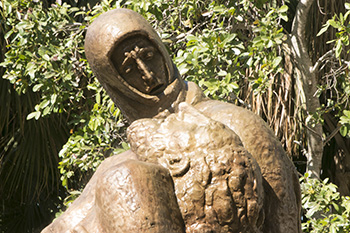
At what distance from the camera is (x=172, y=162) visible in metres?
2.66

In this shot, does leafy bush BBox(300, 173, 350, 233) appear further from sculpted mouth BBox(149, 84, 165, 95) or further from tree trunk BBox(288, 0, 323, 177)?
sculpted mouth BBox(149, 84, 165, 95)

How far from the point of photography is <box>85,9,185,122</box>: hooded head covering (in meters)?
2.97

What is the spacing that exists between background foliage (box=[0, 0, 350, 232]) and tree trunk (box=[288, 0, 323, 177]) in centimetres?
13

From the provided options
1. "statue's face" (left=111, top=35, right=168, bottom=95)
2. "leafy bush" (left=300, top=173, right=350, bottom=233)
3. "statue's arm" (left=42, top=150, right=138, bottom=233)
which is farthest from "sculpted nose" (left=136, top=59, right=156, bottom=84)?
"leafy bush" (left=300, top=173, right=350, bottom=233)

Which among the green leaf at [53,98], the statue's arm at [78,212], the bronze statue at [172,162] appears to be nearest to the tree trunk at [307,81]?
the green leaf at [53,98]

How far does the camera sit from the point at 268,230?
2.81 m

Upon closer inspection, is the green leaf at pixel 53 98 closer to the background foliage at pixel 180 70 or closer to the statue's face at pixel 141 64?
the background foliage at pixel 180 70

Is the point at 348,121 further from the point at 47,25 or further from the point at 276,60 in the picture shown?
the point at 47,25

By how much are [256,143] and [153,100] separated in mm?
535

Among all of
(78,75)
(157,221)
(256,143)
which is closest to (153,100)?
(256,143)

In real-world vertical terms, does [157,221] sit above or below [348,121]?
above

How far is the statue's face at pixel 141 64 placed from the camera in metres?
3.00

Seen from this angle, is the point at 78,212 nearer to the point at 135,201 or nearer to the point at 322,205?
the point at 135,201

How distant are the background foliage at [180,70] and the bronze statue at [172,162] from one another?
2.17 m
